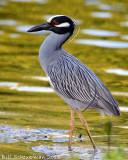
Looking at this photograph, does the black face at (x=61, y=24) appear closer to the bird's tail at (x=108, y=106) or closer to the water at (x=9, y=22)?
the bird's tail at (x=108, y=106)

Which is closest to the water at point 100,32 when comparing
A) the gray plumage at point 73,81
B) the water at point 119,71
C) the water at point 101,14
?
the water at point 101,14

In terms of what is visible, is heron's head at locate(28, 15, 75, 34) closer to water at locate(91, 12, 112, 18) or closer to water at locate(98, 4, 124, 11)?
water at locate(91, 12, 112, 18)

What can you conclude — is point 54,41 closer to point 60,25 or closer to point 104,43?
point 60,25

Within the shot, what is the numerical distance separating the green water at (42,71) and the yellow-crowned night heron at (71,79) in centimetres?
66

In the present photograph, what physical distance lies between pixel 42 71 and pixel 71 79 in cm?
460

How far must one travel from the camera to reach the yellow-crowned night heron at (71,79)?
7.94 meters

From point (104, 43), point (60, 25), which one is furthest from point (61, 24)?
point (104, 43)

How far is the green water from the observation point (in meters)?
8.93

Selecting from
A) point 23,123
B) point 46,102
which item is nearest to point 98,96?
point 23,123

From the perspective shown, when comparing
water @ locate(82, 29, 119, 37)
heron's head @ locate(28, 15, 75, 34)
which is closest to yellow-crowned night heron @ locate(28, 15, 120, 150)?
heron's head @ locate(28, 15, 75, 34)

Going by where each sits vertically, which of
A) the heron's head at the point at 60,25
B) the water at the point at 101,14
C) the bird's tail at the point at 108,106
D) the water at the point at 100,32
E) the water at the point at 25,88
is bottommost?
the water at the point at 25,88

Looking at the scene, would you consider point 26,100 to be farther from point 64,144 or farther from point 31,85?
point 64,144

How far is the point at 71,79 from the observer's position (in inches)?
318

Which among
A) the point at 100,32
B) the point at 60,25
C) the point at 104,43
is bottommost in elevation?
the point at 104,43
